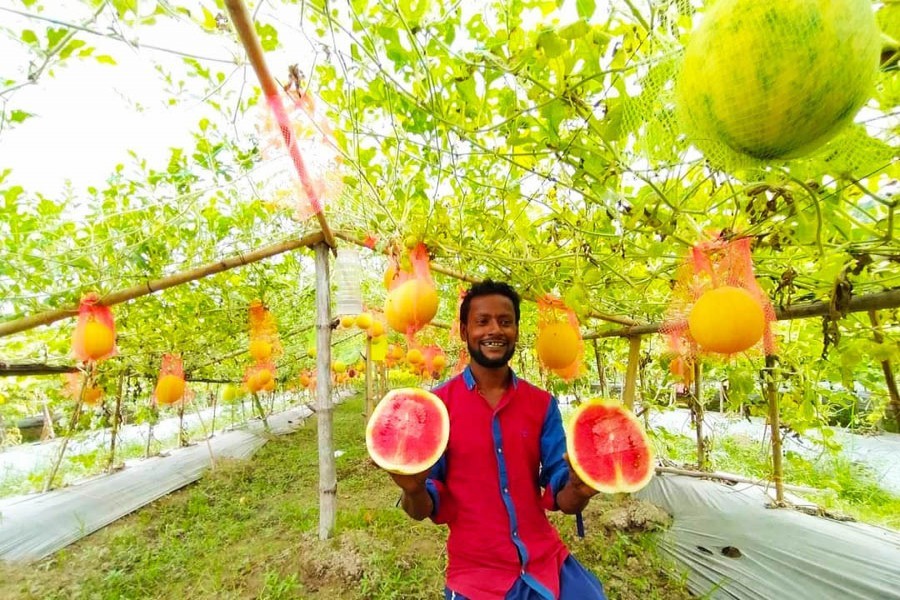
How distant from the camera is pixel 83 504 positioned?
16.4ft

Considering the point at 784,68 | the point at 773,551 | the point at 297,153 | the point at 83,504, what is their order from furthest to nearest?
the point at 83,504 < the point at 773,551 < the point at 297,153 < the point at 784,68

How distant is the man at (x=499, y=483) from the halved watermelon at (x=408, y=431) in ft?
0.36

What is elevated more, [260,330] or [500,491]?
[260,330]

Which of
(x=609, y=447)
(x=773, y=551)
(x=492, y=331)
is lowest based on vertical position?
(x=773, y=551)

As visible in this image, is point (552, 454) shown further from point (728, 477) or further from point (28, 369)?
point (28, 369)

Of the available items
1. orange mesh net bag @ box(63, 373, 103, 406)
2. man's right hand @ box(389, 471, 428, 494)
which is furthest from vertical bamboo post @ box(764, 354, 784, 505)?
orange mesh net bag @ box(63, 373, 103, 406)

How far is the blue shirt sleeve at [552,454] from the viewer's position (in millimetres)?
1630

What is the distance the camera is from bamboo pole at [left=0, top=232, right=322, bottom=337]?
241cm

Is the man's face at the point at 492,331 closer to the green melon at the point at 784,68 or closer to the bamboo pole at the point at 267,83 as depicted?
the bamboo pole at the point at 267,83

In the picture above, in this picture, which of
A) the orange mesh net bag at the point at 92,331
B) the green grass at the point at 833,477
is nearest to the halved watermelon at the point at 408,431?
the orange mesh net bag at the point at 92,331

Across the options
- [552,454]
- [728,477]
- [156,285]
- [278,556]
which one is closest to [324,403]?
[156,285]

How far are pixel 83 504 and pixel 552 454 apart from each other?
614 cm

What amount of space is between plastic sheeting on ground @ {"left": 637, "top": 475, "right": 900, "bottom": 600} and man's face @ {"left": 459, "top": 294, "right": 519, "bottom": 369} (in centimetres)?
259

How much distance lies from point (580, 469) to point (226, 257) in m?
2.71
